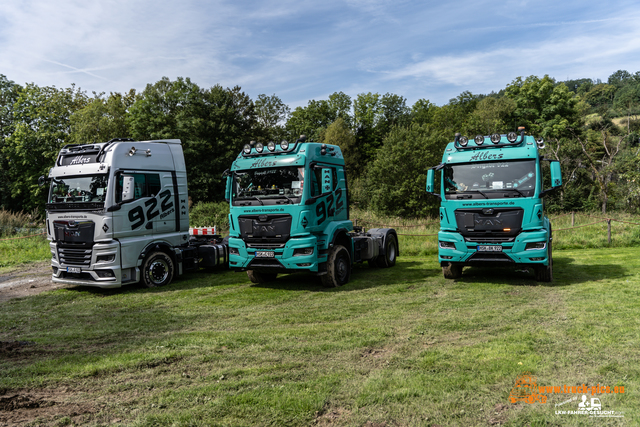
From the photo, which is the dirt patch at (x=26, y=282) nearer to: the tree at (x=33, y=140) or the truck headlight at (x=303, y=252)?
the truck headlight at (x=303, y=252)

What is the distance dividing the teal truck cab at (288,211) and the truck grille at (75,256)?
317cm

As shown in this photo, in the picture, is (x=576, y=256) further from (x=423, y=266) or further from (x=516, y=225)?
(x=516, y=225)

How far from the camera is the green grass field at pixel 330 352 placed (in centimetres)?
401

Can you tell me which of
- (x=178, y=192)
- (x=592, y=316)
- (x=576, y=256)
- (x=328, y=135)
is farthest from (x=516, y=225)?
(x=328, y=135)

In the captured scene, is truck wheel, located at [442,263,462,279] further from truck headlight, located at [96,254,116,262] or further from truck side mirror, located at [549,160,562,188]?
truck headlight, located at [96,254,116,262]

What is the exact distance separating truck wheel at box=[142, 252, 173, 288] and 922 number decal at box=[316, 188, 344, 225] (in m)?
4.14

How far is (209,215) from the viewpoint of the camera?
2945 centimetres

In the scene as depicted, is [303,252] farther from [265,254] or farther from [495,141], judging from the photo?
[495,141]

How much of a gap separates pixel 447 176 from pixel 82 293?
893cm

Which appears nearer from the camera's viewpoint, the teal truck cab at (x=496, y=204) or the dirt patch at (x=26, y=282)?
the teal truck cab at (x=496, y=204)

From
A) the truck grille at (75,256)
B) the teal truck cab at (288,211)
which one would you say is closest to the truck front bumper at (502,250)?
the teal truck cab at (288,211)

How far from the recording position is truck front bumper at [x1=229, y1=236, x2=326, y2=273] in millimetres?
9805

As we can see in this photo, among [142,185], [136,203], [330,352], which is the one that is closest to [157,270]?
[136,203]

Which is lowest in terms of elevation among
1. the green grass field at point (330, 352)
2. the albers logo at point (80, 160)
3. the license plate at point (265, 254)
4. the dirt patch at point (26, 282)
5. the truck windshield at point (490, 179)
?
the green grass field at point (330, 352)
